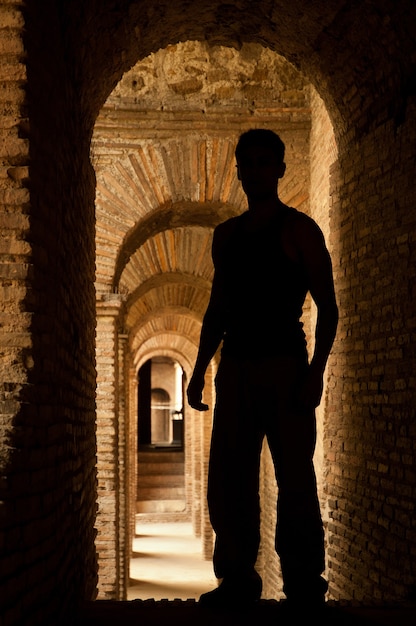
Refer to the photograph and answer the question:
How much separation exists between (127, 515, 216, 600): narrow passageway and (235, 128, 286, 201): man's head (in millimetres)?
5541

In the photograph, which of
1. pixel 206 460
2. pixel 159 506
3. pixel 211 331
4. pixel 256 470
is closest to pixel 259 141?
pixel 211 331

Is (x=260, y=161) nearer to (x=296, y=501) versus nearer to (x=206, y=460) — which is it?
(x=296, y=501)

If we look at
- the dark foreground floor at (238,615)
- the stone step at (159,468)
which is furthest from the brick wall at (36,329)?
the stone step at (159,468)

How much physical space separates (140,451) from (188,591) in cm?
1447

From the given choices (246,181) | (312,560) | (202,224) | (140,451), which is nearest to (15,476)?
(312,560)

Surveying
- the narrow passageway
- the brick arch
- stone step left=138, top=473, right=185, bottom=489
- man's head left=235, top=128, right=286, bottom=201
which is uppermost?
the brick arch

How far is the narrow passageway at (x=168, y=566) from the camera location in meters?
10.9

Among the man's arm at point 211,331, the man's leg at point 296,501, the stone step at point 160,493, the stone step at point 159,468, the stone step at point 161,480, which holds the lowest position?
the stone step at point 160,493

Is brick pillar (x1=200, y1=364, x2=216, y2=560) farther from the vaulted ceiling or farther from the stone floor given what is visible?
the stone floor

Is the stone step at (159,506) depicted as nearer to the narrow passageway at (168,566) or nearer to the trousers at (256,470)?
the narrow passageway at (168,566)

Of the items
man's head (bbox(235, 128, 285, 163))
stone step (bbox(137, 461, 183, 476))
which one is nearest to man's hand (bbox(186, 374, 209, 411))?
man's head (bbox(235, 128, 285, 163))

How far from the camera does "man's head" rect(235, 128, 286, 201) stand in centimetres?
314

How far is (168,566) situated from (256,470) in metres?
10.8

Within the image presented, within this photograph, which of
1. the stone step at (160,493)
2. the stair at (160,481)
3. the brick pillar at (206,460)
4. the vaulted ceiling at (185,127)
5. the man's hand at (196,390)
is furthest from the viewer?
the stone step at (160,493)
